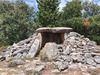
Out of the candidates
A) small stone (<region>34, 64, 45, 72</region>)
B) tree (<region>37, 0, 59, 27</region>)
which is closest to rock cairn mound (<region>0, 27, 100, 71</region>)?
small stone (<region>34, 64, 45, 72</region>)

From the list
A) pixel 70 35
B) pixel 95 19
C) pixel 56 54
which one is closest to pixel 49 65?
pixel 56 54

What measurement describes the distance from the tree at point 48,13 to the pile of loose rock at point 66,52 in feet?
22.3

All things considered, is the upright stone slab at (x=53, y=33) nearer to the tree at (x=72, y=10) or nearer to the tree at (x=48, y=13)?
the tree at (x=48, y=13)

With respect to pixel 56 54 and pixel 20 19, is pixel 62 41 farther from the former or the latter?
pixel 20 19

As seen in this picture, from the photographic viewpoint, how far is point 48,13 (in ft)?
71.1

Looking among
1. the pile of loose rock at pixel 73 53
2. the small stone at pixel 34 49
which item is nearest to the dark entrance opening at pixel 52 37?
the pile of loose rock at pixel 73 53

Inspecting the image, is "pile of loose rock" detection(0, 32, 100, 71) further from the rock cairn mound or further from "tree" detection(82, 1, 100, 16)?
"tree" detection(82, 1, 100, 16)

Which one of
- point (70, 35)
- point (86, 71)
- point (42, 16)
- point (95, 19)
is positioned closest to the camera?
point (86, 71)

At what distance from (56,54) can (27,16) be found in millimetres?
10482

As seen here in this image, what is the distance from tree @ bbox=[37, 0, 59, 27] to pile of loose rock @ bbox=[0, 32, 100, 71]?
681cm

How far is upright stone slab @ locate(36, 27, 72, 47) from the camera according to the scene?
14.6 metres

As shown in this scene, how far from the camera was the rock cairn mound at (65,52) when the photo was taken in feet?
37.3

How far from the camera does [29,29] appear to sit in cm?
2197

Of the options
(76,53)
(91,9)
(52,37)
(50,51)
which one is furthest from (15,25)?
(76,53)
